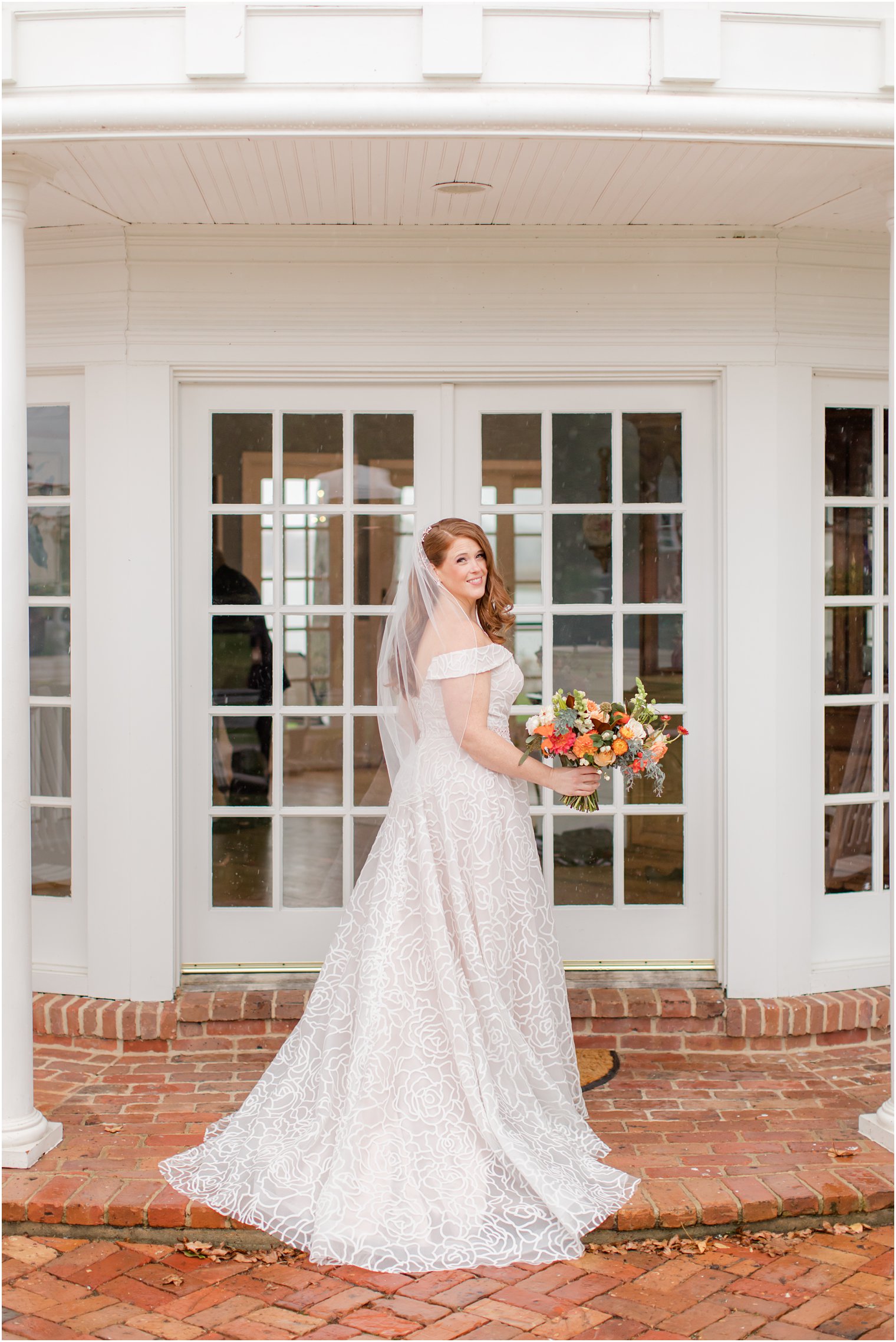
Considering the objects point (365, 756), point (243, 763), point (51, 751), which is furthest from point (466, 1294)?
point (51, 751)

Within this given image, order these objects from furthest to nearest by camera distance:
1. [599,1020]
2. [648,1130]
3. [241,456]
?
[241,456], [599,1020], [648,1130]

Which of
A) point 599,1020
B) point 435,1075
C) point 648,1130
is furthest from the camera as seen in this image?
point 599,1020

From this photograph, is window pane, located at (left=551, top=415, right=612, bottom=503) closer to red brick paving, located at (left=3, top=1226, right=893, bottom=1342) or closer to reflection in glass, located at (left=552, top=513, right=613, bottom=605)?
reflection in glass, located at (left=552, top=513, right=613, bottom=605)

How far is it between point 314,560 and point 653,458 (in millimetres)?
1518

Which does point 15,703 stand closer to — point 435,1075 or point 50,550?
point 50,550

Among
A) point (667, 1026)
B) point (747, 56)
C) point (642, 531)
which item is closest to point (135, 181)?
point (747, 56)

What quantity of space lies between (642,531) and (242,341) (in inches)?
73.1

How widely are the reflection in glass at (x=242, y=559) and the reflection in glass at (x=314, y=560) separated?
0.07 meters

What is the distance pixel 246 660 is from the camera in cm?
504

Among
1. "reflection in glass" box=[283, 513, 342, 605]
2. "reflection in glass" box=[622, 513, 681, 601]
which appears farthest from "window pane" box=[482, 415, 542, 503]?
"reflection in glass" box=[283, 513, 342, 605]

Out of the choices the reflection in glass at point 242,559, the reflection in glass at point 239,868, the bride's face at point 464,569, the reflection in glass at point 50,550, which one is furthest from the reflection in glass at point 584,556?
the reflection in glass at point 50,550

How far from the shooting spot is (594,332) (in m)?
4.85

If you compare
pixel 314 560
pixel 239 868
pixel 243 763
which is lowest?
pixel 239 868

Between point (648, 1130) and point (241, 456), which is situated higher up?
point (241, 456)
